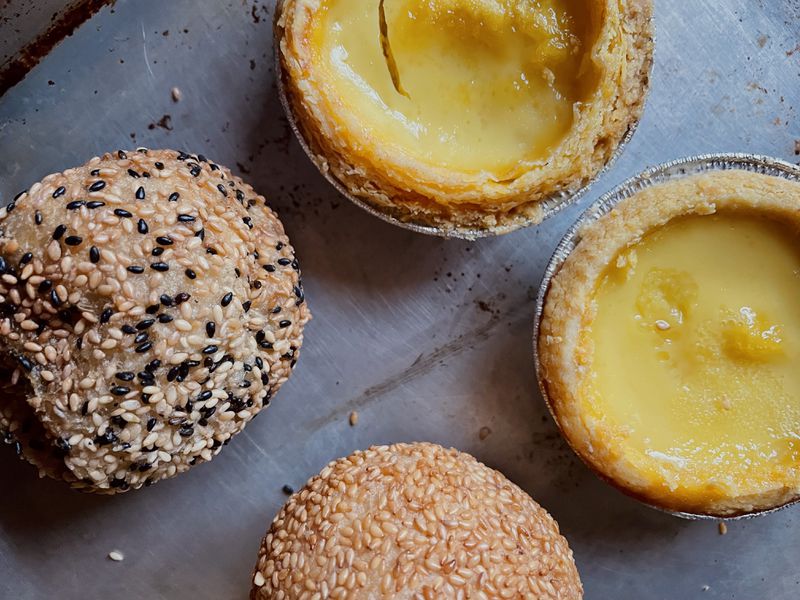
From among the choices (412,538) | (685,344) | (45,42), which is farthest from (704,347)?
(45,42)

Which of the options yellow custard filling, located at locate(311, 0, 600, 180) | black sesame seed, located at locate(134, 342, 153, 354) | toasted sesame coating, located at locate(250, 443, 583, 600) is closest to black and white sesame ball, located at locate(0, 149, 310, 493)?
black sesame seed, located at locate(134, 342, 153, 354)

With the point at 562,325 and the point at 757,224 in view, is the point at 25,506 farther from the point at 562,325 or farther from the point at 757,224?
the point at 757,224

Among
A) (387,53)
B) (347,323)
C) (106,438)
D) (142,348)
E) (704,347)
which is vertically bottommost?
(704,347)

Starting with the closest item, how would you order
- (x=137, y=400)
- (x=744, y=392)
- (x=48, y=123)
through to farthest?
(x=137, y=400), (x=744, y=392), (x=48, y=123)

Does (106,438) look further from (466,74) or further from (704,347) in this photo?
(704,347)

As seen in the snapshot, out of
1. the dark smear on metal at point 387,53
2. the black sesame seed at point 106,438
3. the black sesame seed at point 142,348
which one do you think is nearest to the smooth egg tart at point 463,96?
the dark smear on metal at point 387,53

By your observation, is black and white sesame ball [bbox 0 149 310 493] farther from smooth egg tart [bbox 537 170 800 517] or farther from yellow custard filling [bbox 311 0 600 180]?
smooth egg tart [bbox 537 170 800 517]

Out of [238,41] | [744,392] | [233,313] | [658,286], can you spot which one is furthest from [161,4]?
[744,392]
